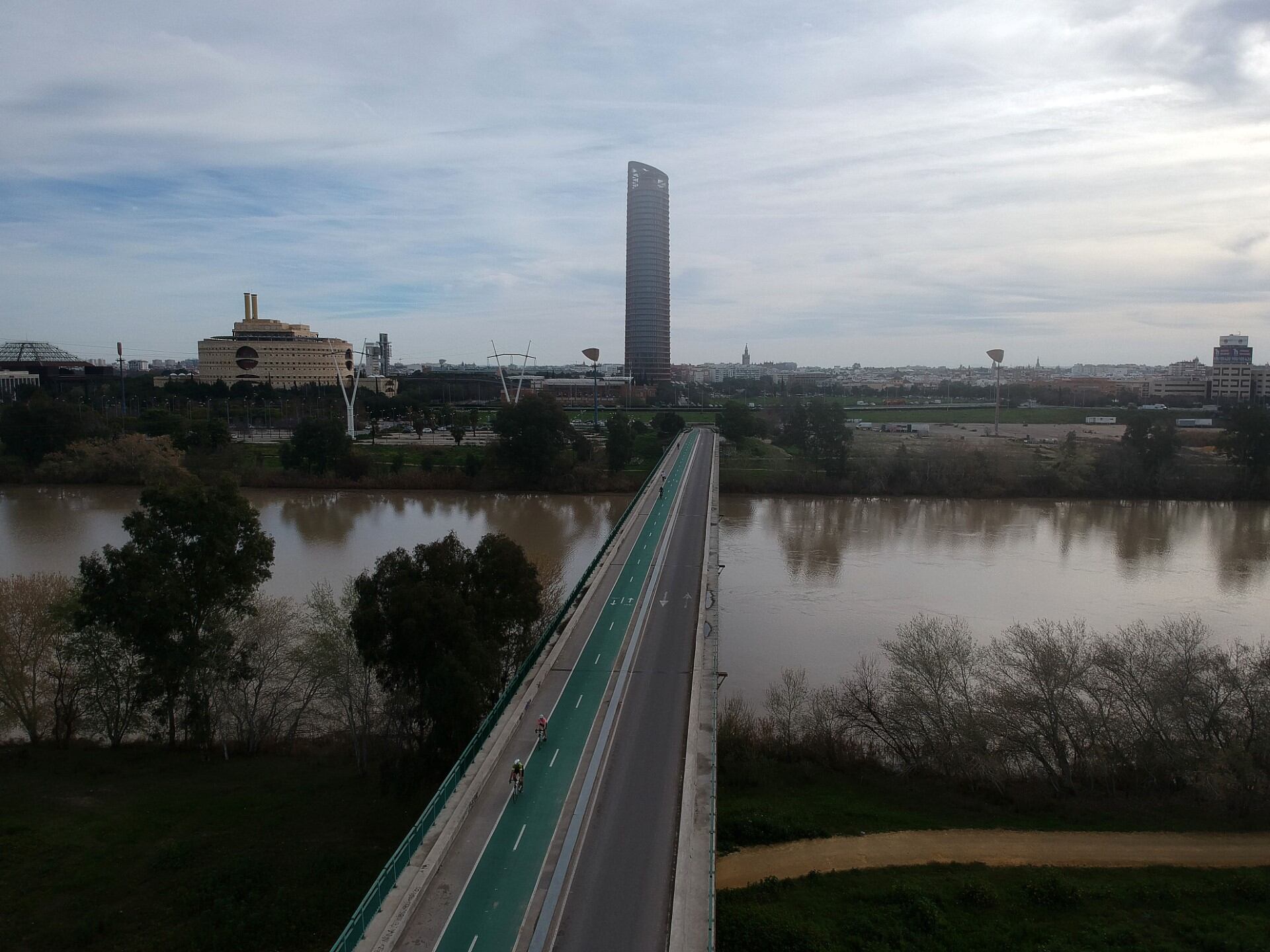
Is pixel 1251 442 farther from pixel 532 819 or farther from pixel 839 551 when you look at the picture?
pixel 532 819

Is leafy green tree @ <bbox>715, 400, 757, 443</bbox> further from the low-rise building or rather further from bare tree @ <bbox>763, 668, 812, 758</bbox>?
the low-rise building

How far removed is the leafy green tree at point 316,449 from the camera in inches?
1020

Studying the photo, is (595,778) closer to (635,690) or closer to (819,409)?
(635,690)

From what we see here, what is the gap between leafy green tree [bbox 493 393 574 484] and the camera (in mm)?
25828

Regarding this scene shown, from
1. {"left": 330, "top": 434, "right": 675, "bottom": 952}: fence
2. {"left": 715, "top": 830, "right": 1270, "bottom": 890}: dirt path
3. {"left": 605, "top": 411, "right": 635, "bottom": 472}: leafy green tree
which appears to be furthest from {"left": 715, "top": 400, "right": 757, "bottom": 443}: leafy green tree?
{"left": 715, "top": 830, "right": 1270, "bottom": 890}: dirt path

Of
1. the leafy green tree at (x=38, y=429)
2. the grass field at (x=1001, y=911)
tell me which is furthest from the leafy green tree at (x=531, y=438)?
the grass field at (x=1001, y=911)

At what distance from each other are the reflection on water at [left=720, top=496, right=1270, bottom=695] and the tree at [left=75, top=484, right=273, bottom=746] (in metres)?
5.70

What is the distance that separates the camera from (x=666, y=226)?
242 feet

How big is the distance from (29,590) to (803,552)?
1327 cm

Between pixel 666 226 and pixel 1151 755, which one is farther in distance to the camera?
pixel 666 226

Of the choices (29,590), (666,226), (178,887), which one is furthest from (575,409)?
(178,887)

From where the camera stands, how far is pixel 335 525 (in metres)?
20.2

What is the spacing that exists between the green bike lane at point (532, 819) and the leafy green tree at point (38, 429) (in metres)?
24.1

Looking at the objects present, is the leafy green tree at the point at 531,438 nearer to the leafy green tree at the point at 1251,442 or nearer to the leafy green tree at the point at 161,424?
the leafy green tree at the point at 161,424
